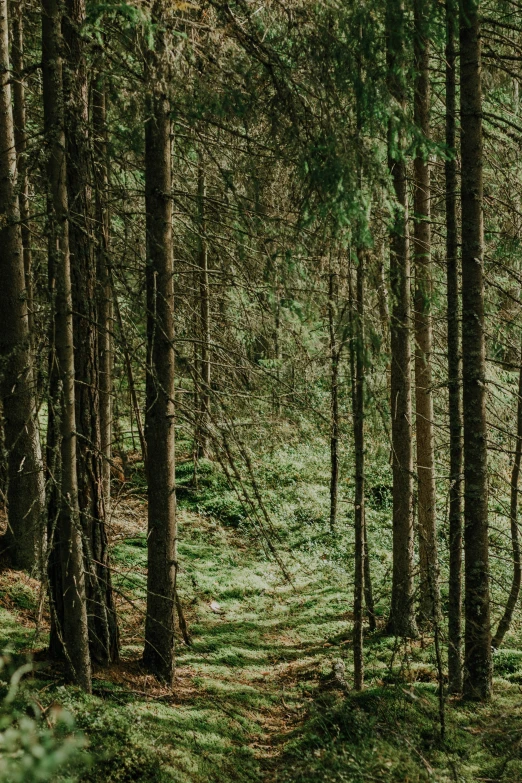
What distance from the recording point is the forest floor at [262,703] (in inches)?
193

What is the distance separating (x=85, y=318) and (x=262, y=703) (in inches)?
Result: 194

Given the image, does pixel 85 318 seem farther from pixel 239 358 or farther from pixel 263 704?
pixel 263 704

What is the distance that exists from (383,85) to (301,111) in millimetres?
890

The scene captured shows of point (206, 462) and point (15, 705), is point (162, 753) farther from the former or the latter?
point (206, 462)

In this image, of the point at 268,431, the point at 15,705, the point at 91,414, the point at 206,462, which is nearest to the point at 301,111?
the point at 91,414

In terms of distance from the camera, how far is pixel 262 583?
11.6m

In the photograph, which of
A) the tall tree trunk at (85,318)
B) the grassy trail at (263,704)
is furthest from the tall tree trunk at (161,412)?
the tall tree trunk at (85,318)

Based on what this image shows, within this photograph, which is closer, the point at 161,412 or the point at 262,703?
the point at 161,412

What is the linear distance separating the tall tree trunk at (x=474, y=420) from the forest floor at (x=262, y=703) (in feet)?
1.91

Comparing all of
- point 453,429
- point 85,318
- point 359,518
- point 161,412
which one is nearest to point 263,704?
point 359,518

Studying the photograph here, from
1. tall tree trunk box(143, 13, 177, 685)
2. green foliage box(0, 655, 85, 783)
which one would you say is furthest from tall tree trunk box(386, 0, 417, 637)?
green foliage box(0, 655, 85, 783)

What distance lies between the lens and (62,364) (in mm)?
4988

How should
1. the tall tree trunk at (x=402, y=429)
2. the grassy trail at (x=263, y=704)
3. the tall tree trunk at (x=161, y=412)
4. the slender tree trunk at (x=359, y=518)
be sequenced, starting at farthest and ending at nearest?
the tall tree trunk at (x=402, y=429) < the slender tree trunk at (x=359, y=518) < the tall tree trunk at (x=161, y=412) < the grassy trail at (x=263, y=704)

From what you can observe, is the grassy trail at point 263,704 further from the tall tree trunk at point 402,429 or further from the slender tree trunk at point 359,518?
the tall tree trunk at point 402,429
